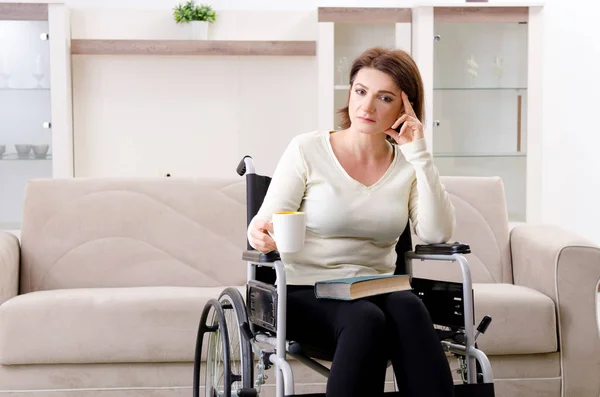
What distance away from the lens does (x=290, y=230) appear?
165cm

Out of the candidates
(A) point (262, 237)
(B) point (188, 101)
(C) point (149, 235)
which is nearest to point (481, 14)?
(B) point (188, 101)

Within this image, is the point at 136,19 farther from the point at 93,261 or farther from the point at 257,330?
the point at 257,330

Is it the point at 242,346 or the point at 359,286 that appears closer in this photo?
the point at 359,286

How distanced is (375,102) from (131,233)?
4.49ft

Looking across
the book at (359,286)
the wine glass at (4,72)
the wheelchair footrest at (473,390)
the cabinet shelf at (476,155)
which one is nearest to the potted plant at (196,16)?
the wine glass at (4,72)

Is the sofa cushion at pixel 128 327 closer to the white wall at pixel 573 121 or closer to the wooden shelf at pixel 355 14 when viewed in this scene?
the wooden shelf at pixel 355 14

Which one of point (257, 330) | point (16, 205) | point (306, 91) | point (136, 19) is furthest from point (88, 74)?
point (257, 330)

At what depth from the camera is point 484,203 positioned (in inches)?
125

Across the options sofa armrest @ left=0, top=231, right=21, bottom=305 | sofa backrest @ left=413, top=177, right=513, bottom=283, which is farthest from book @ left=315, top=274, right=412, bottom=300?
sofa armrest @ left=0, top=231, right=21, bottom=305

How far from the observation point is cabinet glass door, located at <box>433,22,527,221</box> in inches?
173

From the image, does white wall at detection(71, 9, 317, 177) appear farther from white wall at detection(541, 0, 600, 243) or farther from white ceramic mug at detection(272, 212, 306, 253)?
white ceramic mug at detection(272, 212, 306, 253)

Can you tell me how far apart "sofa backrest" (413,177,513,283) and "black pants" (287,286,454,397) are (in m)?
1.28

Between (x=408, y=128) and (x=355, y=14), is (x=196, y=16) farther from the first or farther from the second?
(x=408, y=128)

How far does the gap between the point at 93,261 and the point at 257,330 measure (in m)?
1.19
